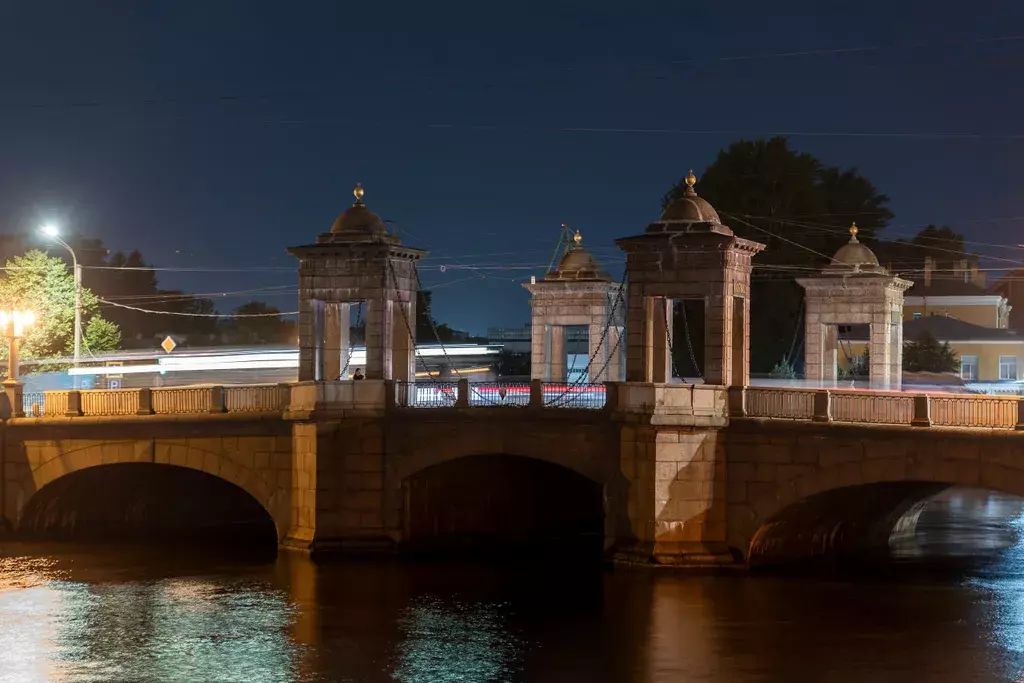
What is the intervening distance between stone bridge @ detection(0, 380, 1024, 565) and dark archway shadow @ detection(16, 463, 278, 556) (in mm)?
90

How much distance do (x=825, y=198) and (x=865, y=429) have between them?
31.4 m

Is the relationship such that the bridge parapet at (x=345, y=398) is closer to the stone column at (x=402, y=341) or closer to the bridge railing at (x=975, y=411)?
the stone column at (x=402, y=341)

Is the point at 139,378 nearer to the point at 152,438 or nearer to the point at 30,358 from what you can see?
the point at 30,358

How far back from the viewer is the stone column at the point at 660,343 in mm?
33625

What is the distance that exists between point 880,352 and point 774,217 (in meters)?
17.4

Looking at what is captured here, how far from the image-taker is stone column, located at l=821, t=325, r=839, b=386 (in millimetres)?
40438

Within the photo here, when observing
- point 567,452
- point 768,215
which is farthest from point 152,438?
point 768,215

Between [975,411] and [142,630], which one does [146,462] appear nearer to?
[142,630]

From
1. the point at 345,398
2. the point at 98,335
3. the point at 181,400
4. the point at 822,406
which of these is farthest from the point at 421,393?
the point at 98,335

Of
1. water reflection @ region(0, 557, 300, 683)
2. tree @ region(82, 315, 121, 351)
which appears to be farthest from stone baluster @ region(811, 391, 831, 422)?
tree @ region(82, 315, 121, 351)

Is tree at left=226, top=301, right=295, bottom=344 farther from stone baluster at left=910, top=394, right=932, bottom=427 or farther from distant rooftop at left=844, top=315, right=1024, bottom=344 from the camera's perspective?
stone baluster at left=910, top=394, right=932, bottom=427

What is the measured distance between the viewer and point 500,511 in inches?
1564

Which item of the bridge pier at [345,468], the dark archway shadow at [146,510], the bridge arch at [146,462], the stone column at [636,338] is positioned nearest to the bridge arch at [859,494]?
the stone column at [636,338]

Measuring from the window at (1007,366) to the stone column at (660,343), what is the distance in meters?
34.9
